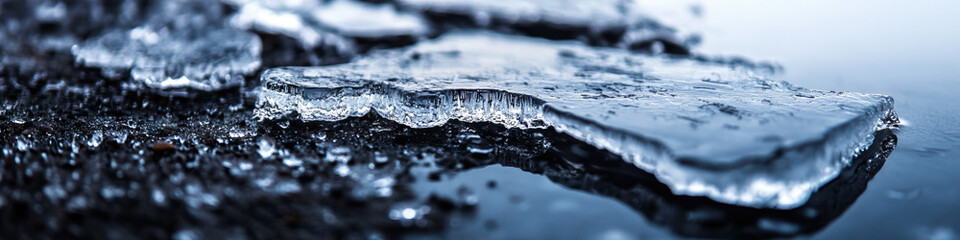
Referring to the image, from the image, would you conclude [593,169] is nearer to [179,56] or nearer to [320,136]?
[320,136]

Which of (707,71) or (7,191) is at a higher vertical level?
Result: (707,71)

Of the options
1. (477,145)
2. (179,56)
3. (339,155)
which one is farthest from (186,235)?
(179,56)

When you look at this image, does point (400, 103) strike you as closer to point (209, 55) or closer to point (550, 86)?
point (550, 86)

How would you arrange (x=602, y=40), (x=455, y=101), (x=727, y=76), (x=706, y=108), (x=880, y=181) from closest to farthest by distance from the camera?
(x=880, y=181)
(x=706, y=108)
(x=455, y=101)
(x=727, y=76)
(x=602, y=40)

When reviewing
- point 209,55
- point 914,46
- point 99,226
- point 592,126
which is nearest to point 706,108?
point 592,126

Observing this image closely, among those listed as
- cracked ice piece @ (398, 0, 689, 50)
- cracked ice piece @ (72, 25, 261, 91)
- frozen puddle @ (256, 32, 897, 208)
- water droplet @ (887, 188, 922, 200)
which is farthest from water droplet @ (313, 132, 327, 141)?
cracked ice piece @ (398, 0, 689, 50)
